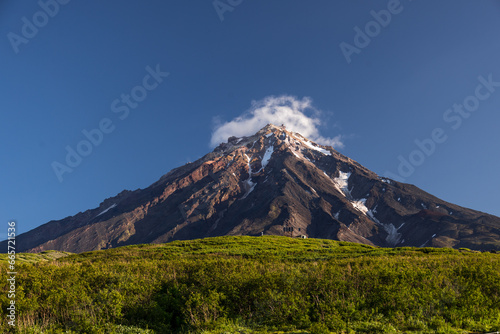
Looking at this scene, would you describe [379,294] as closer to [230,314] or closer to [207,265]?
[230,314]

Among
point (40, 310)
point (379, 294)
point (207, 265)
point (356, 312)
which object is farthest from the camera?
point (207, 265)

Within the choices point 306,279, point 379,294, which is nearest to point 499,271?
point 379,294

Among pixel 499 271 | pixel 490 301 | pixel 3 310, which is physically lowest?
pixel 3 310

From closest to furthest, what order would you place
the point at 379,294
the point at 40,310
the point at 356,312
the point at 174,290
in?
the point at 356,312 → the point at 379,294 → the point at 40,310 → the point at 174,290

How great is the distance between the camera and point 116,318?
23109mm

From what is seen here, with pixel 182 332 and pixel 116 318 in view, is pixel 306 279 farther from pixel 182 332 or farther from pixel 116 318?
pixel 116 318

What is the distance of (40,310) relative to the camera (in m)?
23.6

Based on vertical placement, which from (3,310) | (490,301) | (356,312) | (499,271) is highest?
(499,271)

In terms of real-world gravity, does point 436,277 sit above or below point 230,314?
above

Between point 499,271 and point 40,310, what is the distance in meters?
37.6

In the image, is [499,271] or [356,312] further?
[499,271]

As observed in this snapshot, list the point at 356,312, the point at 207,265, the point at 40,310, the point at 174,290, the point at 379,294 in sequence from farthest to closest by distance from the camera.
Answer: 1. the point at 207,265
2. the point at 174,290
3. the point at 40,310
4. the point at 379,294
5. the point at 356,312

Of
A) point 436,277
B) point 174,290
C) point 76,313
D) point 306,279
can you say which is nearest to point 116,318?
point 76,313

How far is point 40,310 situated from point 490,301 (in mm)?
32817
